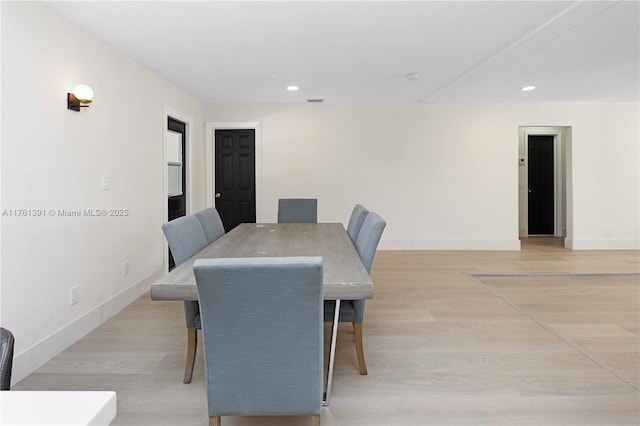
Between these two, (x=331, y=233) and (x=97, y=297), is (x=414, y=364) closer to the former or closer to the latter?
(x=331, y=233)

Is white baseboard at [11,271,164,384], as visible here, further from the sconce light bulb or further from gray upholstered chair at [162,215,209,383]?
the sconce light bulb

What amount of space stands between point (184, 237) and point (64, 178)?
3.57 ft

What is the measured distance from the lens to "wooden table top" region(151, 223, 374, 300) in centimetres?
175

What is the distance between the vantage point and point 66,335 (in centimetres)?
287

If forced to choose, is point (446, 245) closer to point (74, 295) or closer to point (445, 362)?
point (445, 362)

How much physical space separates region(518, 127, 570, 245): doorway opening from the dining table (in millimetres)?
5794

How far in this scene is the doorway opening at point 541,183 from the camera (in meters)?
8.13

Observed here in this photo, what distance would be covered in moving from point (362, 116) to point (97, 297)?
4.48m

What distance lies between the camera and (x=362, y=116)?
6445 millimetres

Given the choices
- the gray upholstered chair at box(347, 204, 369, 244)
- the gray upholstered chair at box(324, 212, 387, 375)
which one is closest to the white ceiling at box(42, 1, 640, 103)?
the gray upholstered chair at box(347, 204, 369, 244)

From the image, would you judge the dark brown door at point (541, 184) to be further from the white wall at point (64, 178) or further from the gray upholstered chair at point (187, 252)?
the gray upholstered chair at point (187, 252)

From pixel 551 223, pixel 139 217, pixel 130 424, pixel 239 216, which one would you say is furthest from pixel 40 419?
pixel 551 223

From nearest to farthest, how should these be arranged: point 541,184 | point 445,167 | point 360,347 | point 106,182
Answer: point 360,347 < point 106,182 < point 445,167 < point 541,184

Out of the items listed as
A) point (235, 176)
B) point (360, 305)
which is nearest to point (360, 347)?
point (360, 305)
